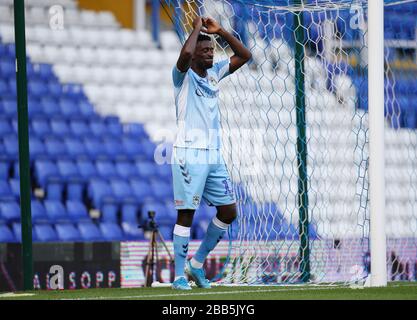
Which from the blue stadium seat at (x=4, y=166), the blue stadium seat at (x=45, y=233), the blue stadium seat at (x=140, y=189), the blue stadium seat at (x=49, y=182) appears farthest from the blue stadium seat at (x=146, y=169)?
the blue stadium seat at (x=45, y=233)

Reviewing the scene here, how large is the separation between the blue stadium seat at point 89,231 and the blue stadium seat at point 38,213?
0.40m

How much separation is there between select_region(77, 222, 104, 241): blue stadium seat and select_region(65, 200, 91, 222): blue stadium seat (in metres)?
0.09

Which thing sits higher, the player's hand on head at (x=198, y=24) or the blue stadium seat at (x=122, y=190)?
the player's hand on head at (x=198, y=24)

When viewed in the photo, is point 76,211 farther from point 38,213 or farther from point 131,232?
point 131,232

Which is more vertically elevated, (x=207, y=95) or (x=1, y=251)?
(x=207, y=95)

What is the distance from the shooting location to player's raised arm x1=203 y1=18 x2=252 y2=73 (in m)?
6.70

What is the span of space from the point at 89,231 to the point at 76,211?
0.39 metres

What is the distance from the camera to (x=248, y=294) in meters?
5.93

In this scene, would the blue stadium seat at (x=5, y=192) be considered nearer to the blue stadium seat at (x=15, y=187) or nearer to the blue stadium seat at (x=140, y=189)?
the blue stadium seat at (x=15, y=187)

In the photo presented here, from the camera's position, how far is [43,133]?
12984mm

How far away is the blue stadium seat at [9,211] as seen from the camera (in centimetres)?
1153

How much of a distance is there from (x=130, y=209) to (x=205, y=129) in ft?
20.6
